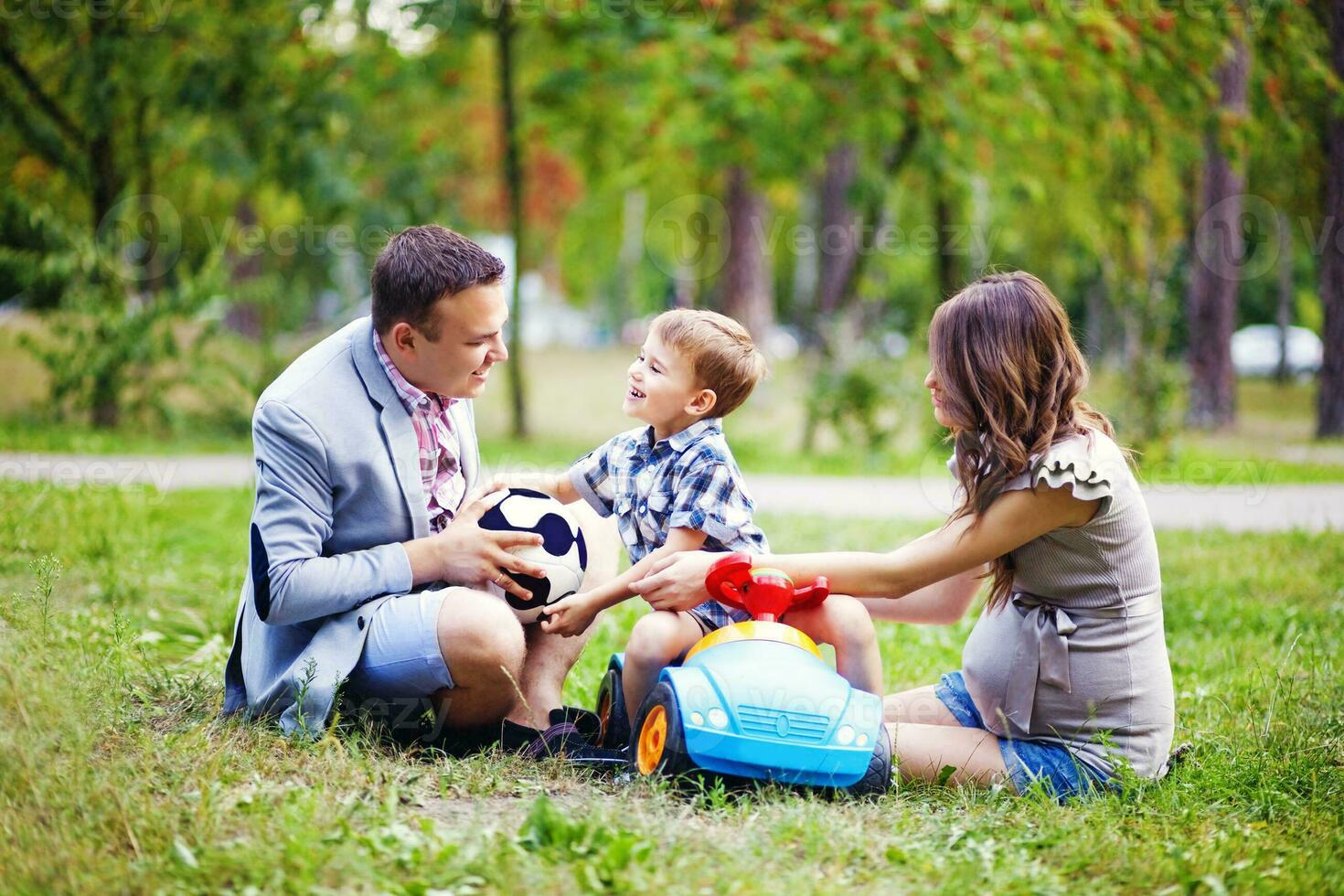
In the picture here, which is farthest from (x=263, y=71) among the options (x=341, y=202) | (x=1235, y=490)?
(x=1235, y=490)

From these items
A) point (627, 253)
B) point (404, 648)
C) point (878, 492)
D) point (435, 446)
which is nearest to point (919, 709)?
point (404, 648)

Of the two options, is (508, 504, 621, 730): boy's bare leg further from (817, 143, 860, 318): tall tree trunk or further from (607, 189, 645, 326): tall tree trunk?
(607, 189, 645, 326): tall tree trunk

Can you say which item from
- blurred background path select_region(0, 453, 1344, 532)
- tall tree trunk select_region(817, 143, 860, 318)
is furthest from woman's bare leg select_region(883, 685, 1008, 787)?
tall tree trunk select_region(817, 143, 860, 318)

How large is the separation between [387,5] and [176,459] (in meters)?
4.33

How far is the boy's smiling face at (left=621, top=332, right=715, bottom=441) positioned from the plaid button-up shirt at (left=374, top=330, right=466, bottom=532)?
0.54m

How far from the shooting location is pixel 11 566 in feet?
16.3

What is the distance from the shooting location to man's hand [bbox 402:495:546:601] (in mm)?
3178

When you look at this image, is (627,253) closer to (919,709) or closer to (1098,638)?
(919,709)

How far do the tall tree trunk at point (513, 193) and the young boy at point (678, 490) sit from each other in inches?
309

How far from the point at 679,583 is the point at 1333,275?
9739 mm

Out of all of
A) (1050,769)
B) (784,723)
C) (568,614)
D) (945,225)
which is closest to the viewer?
(784,723)

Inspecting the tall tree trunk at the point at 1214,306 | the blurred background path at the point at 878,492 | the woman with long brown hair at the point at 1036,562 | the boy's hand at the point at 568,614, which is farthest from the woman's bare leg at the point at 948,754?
the tall tree trunk at the point at 1214,306

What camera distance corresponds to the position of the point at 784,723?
9.48 feet

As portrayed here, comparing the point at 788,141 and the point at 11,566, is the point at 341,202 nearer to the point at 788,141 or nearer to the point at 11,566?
the point at 788,141
